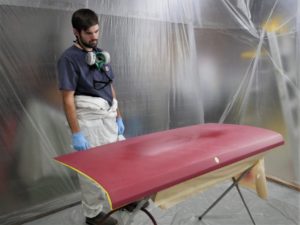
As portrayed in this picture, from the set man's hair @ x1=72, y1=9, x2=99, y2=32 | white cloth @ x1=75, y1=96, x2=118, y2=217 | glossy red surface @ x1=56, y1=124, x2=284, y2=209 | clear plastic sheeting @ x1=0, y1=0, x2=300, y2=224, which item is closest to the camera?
glossy red surface @ x1=56, y1=124, x2=284, y2=209

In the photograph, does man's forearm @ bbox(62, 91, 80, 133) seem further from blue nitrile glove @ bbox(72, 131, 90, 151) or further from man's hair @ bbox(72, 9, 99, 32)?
man's hair @ bbox(72, 9, 99, 32)

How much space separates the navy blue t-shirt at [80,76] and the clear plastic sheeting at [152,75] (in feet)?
1.28

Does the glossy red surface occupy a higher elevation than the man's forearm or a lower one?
lower

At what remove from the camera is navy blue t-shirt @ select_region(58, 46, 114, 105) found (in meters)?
1.59

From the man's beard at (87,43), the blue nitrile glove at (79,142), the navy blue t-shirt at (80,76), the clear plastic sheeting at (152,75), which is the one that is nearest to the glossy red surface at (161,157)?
the blue nitrile glove at (79,142)

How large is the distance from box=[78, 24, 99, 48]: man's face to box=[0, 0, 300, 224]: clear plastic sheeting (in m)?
0.40

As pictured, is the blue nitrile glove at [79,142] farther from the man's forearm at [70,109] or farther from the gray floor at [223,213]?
the gray floor at [223,213]

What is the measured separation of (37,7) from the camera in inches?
72.2

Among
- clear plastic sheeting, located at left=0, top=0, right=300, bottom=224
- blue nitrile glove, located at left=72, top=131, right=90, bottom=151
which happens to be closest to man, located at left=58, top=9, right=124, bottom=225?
blue nitrile glove, located at left=72, top=131, right=90, bottom=151

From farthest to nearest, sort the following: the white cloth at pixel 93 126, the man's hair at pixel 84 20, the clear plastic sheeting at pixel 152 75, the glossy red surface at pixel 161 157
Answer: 1. the clear plastic sheeting at pixel 152 75
2. the white cloth at pixel 93 126
3. the man's hair at pixel 84 20
4. the glossy red surface at pixel 161 157

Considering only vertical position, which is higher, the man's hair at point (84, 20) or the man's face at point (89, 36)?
the man's hair at point (84, 20)

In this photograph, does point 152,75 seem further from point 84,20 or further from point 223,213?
point 223,213

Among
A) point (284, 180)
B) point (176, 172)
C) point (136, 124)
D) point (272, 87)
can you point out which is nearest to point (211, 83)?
point (272, 87)

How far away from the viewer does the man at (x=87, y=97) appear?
1.59 m
